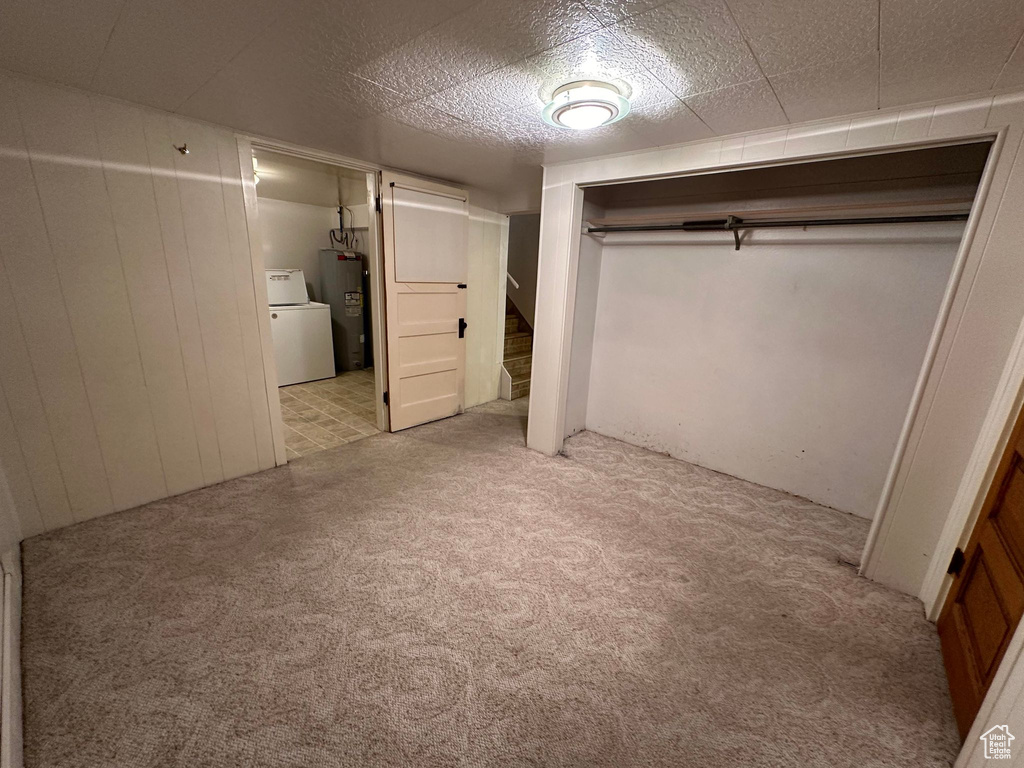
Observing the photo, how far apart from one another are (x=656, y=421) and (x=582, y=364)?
79 centimetres

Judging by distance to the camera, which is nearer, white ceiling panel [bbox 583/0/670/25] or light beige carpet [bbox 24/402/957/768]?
white ceiling panel [bbox 583/0/670/25]

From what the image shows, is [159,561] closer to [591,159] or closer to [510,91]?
[510,91]

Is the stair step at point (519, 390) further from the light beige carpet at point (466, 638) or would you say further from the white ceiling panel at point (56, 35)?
the white ceiling panel at point (56, 35)

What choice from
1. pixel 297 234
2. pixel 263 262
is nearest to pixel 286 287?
pixel 297 234

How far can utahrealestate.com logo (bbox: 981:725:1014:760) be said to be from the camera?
0.98 meters

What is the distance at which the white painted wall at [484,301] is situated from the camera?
12.7 feet

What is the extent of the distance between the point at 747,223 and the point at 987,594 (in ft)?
6.97

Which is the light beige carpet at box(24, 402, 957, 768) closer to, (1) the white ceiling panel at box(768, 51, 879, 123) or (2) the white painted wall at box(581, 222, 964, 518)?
(2) the white painted wall at box(581, 222, 964, 518)

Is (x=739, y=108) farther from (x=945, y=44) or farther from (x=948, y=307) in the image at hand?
(x=948, y=307)

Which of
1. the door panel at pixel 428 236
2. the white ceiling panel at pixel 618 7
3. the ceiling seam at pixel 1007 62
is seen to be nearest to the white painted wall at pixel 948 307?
the ceiling seam at pixel 1007 62

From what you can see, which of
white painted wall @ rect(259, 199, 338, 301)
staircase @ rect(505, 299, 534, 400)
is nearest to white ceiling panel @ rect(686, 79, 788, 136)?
staircase @ rect(505, 299, 534, 400)

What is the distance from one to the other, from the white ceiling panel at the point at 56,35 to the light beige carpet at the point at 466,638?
6.83 feet

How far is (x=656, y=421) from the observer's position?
3.31 metres

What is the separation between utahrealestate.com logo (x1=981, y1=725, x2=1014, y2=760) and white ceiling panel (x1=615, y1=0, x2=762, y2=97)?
2055 mm
